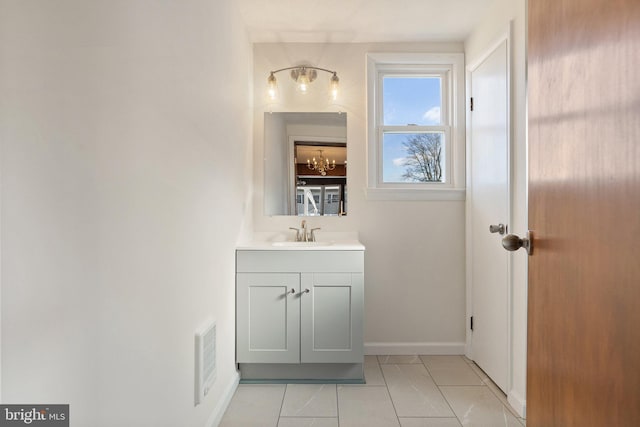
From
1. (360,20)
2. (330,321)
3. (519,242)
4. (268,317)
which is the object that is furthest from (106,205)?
(360,20)

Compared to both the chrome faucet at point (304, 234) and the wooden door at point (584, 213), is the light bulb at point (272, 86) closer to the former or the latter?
the chrome faucet at point (304, 234)

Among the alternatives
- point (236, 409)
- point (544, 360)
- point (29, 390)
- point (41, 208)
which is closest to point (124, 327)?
point (29, 390)

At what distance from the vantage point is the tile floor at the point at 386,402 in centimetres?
202

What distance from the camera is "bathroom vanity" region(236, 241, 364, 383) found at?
Answer: 8.11 feet

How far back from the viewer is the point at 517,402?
6.82ft

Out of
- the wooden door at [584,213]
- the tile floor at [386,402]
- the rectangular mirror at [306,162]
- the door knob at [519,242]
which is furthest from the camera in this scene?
the rectangular mirror at [306,162]

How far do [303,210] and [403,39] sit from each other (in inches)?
60.3

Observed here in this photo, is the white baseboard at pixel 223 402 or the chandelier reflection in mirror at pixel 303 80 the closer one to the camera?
the white baseboard at pixel 223 402

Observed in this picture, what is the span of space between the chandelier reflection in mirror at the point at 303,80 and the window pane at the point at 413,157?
56 centimetres

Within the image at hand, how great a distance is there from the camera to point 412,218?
300cm

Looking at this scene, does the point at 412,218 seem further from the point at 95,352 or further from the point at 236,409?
the point at 95,352

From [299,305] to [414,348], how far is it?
109cm

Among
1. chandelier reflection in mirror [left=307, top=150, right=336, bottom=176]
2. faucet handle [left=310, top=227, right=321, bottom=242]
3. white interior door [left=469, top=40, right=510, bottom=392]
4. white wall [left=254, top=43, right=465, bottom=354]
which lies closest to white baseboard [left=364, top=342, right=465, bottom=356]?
white wall [left=254, top=43, right=465, bottom=354]

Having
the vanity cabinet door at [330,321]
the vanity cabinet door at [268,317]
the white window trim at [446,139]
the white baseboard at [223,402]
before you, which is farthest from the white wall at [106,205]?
the white window trim at [446,139]
